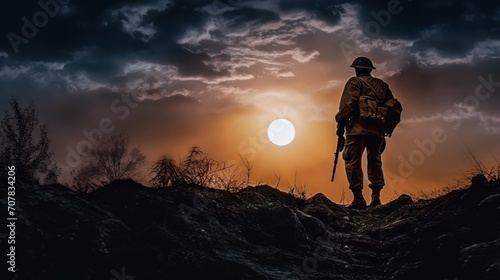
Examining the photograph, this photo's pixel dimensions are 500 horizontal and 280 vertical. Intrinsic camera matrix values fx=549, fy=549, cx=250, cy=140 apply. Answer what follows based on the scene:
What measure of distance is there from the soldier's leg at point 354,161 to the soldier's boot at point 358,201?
0.07 metres

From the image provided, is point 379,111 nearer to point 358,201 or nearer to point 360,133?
point 360,133

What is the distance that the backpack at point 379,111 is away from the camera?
32.2 feet

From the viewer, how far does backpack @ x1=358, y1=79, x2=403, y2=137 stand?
9805mm

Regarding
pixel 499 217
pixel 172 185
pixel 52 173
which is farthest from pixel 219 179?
pixel 52 173

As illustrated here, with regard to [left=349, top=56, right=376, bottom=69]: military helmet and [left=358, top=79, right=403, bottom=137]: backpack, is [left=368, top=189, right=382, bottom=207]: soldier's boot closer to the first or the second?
[left=358, top=79, right=403, bottom=137]: backpack

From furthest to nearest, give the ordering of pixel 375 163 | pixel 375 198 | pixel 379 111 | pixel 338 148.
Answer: pixel 338 148
pixel 375 163
pixel 375 198
pixel 379 111

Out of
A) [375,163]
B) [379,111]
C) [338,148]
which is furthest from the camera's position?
[338,148]

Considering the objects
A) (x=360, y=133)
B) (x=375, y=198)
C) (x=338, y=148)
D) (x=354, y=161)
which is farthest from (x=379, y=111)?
(x=375, y=198)

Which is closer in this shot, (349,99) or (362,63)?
(349,99)

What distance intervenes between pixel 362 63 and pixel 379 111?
41.4 inches

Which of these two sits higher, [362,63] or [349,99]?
[362,63]

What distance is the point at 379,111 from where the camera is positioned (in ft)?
32.3

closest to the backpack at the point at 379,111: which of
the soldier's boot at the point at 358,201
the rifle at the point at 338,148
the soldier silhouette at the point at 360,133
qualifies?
the soldier silhouette at the point at 360,133

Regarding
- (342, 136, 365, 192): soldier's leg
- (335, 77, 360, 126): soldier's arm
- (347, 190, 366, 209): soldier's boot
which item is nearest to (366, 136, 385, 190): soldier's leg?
(342, 136, 365, 192): soldier's leg
